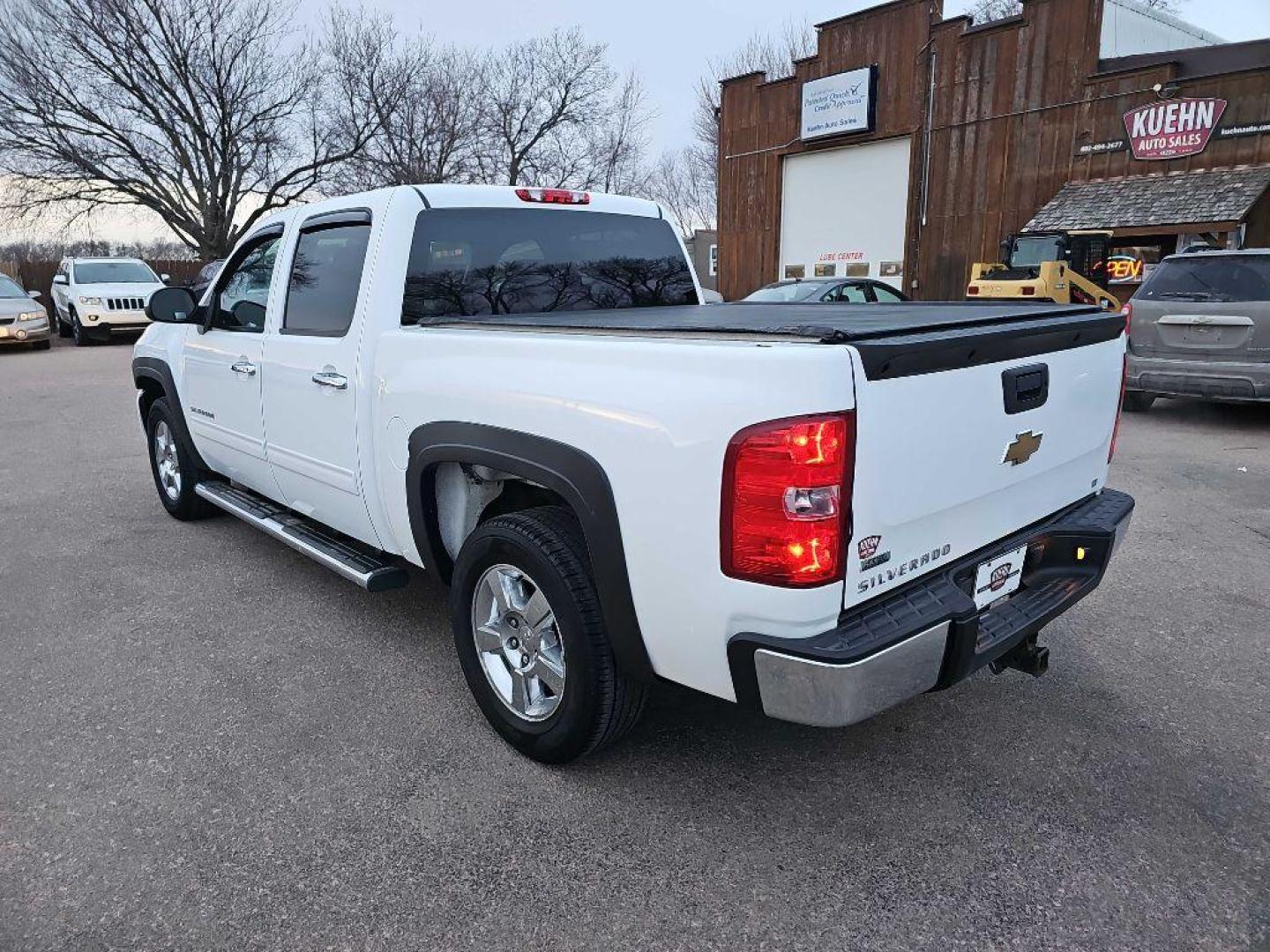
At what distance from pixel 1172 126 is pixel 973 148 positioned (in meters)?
4.28

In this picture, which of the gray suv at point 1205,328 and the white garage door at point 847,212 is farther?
the white garage door at point 847,212

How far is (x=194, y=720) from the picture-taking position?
3225 millimetres

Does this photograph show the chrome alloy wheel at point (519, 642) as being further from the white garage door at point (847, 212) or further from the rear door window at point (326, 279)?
the white garage door at point (847, 212)

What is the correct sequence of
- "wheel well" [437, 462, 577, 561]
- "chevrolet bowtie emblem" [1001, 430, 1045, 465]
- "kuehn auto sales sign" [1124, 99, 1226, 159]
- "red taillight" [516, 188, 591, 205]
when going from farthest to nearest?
"kuehn auto sales sign" [1124, 99, 1226, 159], "red taillight" [516, 188, 591, 205], "wheel well" [437, 462, 577, 561], "chevrolet bowtie emblem" [1001, 430, 1045, 465]

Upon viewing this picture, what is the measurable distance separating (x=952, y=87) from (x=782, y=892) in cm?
2264

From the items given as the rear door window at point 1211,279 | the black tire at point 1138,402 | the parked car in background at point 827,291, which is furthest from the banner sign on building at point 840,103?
the rear door window at point 1211,279

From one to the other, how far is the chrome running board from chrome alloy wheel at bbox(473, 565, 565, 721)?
64cm

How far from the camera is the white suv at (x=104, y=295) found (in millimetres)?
18953

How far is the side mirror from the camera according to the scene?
4637 mm

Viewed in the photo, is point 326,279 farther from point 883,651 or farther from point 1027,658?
point 1027,658

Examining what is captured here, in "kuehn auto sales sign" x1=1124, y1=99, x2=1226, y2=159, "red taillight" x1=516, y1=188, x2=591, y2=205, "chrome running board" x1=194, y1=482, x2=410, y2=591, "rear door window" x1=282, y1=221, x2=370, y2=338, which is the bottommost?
"chrome running board" x1=194, y1=482, x2=410, y2=591

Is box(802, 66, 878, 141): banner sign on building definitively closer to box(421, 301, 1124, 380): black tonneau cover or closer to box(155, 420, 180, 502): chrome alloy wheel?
box(155, 420, 180, 502): chrome alloy wheel

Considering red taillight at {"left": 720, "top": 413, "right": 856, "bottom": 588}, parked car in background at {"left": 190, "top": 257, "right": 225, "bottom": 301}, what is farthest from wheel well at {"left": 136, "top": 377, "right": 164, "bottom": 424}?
red taillight at {"left": 720, "top": 413, "right": 856, "bottom": 588}

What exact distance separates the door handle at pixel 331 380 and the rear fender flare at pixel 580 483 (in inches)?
26.9
